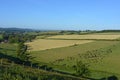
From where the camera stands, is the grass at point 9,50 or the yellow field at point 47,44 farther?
the yellow field at point 47,44

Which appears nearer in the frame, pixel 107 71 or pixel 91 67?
pixel 107 71

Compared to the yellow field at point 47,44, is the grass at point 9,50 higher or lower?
lower

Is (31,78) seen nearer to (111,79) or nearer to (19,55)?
(111,79)

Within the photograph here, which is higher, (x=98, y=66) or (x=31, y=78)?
(x=31, y=78)

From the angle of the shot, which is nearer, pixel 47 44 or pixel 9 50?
pixel 9 50

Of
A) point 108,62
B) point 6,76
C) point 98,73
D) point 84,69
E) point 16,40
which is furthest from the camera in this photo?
point 16,40

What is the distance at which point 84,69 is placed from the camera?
4928cm

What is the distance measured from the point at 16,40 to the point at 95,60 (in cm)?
7403

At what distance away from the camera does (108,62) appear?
69.4 meters

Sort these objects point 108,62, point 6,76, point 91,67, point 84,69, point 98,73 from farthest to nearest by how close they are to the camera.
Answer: point 108,62
point 91,67
point 98,73
point 84,69
point 6,76

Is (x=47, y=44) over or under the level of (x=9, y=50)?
over

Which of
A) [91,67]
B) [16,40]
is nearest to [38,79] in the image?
[91,67]

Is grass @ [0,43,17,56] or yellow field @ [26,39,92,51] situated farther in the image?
yellow field @ [26,39,92,51]

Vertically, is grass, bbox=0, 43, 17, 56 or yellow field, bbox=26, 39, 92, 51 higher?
yellow field, bbox=26, 39, 92, 51
